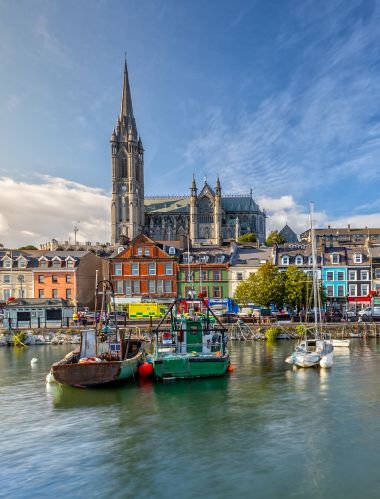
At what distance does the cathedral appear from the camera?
575 ft

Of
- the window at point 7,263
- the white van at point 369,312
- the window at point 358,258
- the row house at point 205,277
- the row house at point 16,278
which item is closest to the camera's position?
the white van at point 369,312

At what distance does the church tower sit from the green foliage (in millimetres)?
111920

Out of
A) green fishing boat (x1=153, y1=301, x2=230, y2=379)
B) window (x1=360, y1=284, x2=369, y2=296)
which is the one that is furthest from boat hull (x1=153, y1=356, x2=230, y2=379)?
window (x1=360, y1=284, x2=369, y2=296)

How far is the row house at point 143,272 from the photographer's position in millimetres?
81500

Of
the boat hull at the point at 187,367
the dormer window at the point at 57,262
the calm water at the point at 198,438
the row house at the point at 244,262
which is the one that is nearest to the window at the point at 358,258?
the row house at the point at 244,262

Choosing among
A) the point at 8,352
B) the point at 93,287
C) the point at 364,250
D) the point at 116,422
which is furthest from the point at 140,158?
the point at 116,422

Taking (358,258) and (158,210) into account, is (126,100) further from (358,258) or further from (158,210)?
(358,258)

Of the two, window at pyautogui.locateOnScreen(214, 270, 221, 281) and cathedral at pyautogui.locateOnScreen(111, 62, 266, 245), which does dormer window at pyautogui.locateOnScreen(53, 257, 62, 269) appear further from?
cathedral at pyautogui.locateOnScreen(111, 62, 266, 245)

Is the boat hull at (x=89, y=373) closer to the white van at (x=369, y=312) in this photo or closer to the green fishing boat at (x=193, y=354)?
the green fishing boat at (x=193, y=354)

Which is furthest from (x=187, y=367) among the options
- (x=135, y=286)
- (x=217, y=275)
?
(x=135, y=286)

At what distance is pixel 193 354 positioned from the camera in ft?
125

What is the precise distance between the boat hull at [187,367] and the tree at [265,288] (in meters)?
33.6

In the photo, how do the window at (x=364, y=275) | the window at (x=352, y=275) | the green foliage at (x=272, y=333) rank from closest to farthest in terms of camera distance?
the green foliage at (x=272, y=333) → the window at (x=364, y=275) → the window at (x=352, y=275)

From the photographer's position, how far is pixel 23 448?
74.5 ft
